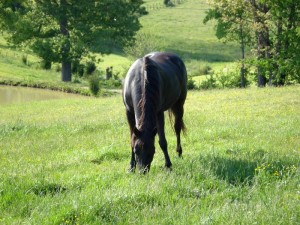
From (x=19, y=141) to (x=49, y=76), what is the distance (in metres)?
32.4

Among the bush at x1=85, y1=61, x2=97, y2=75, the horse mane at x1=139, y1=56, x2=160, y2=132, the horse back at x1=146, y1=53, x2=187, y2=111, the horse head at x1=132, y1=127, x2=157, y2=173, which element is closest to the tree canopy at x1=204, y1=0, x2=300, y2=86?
the bush at x1=85, y1=61, x2=97, y2=75

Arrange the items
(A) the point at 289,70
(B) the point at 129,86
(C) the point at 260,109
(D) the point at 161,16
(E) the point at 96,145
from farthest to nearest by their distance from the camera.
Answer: (D) the point at 161,16 < (A) the point at 289,70 < (C) the point at 260,109 < (E) the point at 96,145 < (B) the point at 129,86

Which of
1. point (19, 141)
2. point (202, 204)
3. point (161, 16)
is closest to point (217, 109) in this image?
point (19, 141)

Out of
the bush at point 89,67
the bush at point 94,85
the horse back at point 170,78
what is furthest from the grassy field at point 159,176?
the bush at point 89,67

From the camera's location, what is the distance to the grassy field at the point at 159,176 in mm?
5180

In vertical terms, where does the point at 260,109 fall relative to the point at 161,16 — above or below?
below

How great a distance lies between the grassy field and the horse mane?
88 cm

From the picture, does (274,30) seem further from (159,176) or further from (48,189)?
(48,189)

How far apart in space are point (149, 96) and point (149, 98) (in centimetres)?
5

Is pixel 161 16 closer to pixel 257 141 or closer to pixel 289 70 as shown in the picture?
pixel 289 70

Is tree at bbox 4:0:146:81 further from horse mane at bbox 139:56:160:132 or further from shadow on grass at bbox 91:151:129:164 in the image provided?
horse mane at bbox 139:56:160:132

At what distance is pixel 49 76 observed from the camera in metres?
44.4

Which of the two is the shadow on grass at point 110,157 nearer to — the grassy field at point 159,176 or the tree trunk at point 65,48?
the grassy field at point 159,176

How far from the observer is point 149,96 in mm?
7613
